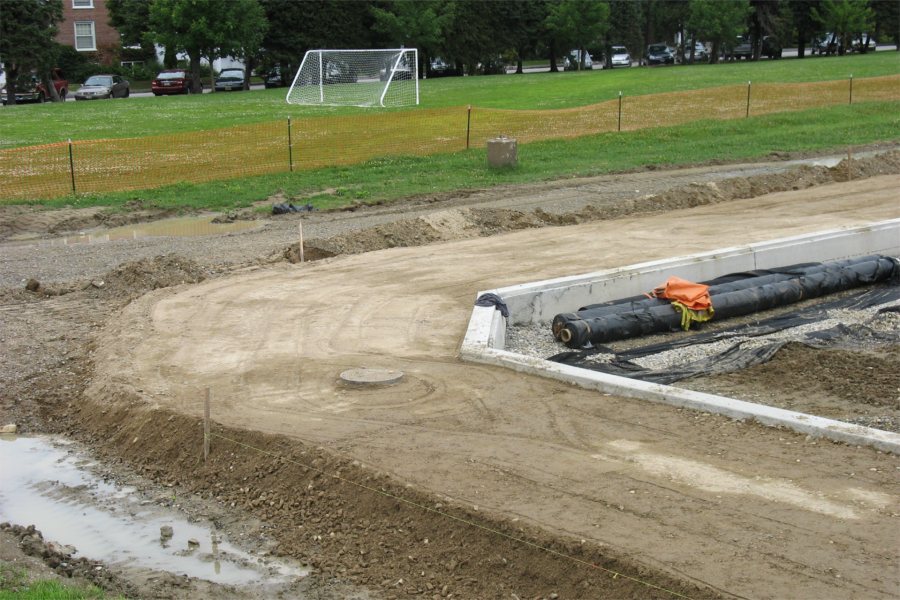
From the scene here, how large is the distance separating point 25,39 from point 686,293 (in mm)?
51938

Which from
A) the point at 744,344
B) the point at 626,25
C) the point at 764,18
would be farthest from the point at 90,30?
the point at 744,344

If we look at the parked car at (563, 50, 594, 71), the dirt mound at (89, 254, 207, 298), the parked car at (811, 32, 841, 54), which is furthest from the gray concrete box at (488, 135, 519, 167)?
the parked car at (811, 32, 841, 54)

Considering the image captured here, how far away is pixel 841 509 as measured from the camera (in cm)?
746

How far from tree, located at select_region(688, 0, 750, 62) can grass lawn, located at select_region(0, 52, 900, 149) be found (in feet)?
35.7

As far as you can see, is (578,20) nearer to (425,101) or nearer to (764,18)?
(764,18)

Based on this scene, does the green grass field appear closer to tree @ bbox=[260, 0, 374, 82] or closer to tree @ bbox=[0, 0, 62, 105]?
tree @ bbox=[0, 0, 62, 105]

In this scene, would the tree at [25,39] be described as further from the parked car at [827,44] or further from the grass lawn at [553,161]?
the parked car at [827,44]

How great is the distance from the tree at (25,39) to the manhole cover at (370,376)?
171ft

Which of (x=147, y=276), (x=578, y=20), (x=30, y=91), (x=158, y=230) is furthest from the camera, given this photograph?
(x=578, y=20)

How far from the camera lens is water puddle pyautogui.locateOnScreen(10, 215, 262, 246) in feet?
65.7

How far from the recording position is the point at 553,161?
27.7 meters

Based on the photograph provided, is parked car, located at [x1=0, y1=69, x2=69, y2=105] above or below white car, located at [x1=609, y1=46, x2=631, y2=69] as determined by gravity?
below

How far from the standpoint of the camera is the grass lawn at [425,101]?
3672 cm

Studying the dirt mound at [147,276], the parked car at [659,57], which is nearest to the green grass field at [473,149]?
the dirt mound at [147,276]
